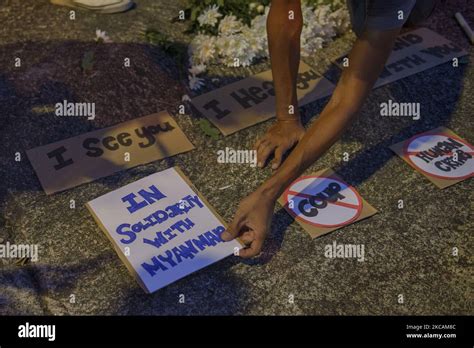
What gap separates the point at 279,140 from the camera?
9.62 feet

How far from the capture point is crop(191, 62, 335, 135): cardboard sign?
123 inches

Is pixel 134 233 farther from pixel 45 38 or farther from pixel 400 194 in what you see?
pixel 45 38

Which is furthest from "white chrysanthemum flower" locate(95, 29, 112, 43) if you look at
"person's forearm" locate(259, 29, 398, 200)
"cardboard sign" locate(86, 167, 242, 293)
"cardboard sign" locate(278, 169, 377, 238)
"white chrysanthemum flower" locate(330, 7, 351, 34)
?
"person's forearm" locate(259, 29, 398, 200)

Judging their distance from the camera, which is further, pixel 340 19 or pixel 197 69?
pixel 340 19

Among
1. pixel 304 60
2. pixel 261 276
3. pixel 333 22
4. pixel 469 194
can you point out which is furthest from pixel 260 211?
pixel 333 22

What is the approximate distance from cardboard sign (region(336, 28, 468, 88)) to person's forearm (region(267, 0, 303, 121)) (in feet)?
2.22

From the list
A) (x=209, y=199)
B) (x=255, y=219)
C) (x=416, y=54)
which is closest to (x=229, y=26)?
(x=416, y=54)

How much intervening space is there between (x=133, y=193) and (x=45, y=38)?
1316mm

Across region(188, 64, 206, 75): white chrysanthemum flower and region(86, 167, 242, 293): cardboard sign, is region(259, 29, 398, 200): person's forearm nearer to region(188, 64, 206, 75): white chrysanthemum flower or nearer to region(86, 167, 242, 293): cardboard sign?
region(86, 167, 242, 293): cardboard sign

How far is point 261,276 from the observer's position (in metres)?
2.43

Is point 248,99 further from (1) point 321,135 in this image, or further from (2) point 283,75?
(1) point 321,135

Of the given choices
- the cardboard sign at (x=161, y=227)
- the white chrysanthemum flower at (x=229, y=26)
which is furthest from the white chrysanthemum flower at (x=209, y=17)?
the cardboard sign at (x=161, y=227)

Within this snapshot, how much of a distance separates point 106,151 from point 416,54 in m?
1.83

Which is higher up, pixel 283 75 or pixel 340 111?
pixel 340 111
